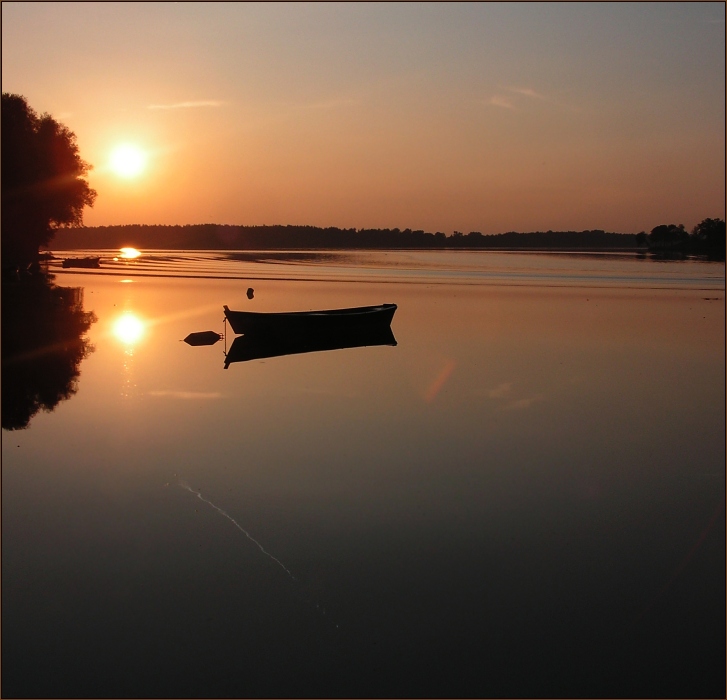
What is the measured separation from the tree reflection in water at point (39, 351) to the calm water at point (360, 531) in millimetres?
168

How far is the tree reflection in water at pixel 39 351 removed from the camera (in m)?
16.6

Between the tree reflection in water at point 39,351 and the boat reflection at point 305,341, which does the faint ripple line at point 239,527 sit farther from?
the boat reflection at point 305,341

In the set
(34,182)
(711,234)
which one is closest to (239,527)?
(34,182)

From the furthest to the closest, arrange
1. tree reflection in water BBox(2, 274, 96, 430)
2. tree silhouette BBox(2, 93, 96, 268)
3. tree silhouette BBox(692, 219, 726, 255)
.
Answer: tree silhouette BBox(692, 219, 726, 255), tree silhouette BBox(2, 93, 96, 268), tree reflection in water BBox(2, 274, 96, 430)

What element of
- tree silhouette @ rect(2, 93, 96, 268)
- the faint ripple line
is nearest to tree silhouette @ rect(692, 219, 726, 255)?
tree silhouette @ rect(2, 93, 96, 268)

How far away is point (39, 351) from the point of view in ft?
75.3

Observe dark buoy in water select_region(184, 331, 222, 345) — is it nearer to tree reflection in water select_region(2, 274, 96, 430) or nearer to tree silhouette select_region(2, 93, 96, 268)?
tree reflection in water select_region(2, 274, 96, 430)

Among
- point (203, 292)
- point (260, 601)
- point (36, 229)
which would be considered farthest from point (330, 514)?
point (36, 229)

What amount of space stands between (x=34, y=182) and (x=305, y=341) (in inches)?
1881

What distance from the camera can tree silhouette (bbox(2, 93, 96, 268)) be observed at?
2440 inches

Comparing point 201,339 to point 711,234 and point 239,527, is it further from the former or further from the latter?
point 711,234

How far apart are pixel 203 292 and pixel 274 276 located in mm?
21031

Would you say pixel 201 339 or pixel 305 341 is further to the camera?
pixel 305 341

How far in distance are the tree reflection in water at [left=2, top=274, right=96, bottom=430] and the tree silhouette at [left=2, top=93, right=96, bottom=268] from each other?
78.4 ft
